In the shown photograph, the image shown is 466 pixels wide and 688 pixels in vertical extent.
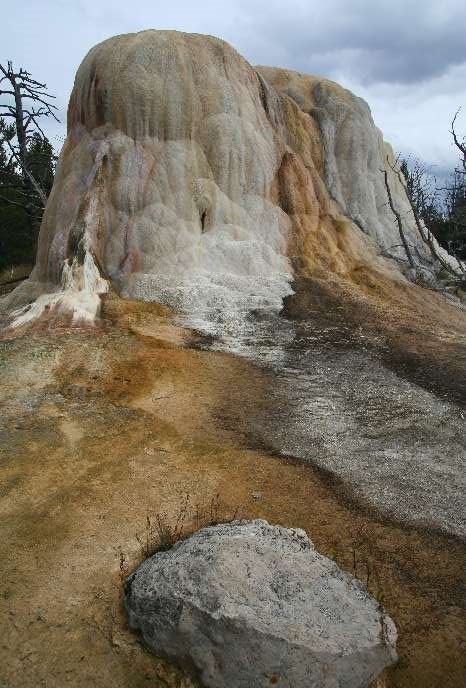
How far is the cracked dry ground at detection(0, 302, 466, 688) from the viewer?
4234 mm

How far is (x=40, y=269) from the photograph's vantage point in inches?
543

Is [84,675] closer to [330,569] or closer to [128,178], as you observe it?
[330,569]

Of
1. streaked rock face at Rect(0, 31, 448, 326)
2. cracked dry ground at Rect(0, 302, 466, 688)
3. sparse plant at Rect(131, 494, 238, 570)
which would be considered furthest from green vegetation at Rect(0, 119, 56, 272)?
sparse plant at Rect(131, 494, 238, 570)

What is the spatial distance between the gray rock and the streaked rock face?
768 centimetres

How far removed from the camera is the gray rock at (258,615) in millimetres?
3932

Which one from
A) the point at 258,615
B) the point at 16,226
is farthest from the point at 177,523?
the point at 16,226

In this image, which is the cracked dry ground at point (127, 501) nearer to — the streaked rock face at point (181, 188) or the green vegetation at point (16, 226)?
the streaked rock face at point (181, 188)

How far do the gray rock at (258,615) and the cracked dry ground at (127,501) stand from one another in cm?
25

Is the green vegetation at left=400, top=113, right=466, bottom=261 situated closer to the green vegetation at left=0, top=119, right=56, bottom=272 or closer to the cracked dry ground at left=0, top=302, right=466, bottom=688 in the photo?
the cracked dry ground at left=0, top=302, right=466, bottom=688

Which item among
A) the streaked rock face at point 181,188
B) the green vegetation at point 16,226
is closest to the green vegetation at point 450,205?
the streaked rock face at point 181,188

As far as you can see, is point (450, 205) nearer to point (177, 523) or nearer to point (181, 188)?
point (181, 188)

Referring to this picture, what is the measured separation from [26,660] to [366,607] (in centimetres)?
265

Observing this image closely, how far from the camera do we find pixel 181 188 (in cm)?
1339

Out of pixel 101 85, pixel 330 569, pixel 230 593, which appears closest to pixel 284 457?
pixel 330 569
